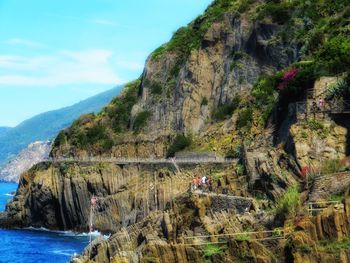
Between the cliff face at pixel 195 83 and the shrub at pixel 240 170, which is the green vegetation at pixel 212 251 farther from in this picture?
the cliff face at pixel 195 83

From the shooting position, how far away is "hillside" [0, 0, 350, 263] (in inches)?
1412

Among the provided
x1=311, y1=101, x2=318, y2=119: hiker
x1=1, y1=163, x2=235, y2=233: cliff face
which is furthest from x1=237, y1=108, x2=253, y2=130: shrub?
x1=311, y1=101, x2=318, y2=119: hiker

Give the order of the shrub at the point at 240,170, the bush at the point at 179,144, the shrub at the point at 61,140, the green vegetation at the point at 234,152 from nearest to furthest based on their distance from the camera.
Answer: the shrub at the point at 240,170
the green vegetation at the point at 234,152
the bush at the point at 179,144
the shrub at the point at 61,140

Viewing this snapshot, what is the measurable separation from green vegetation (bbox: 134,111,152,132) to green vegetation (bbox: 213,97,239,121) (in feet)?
40.4

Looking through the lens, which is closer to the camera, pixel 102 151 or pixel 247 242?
pixel 247 242

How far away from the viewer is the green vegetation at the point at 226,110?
86938mm

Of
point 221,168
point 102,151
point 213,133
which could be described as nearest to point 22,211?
point 102,151

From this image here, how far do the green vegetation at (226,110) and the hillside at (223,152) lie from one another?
0.94ft

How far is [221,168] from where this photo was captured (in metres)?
70.9

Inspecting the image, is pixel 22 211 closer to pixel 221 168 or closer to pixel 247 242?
pixel 221 168

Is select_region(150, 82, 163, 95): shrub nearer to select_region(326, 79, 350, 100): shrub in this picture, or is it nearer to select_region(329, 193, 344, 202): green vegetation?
select_region(326, 79, 350, 100): shrub

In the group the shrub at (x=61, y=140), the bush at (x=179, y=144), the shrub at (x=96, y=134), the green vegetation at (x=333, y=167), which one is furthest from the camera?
the shrub at (x=61, y=140)

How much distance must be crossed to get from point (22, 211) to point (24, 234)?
34.1ft

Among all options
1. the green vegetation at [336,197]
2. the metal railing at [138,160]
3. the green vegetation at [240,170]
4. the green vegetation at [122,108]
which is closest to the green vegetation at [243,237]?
the green vegetation at [336,197]
